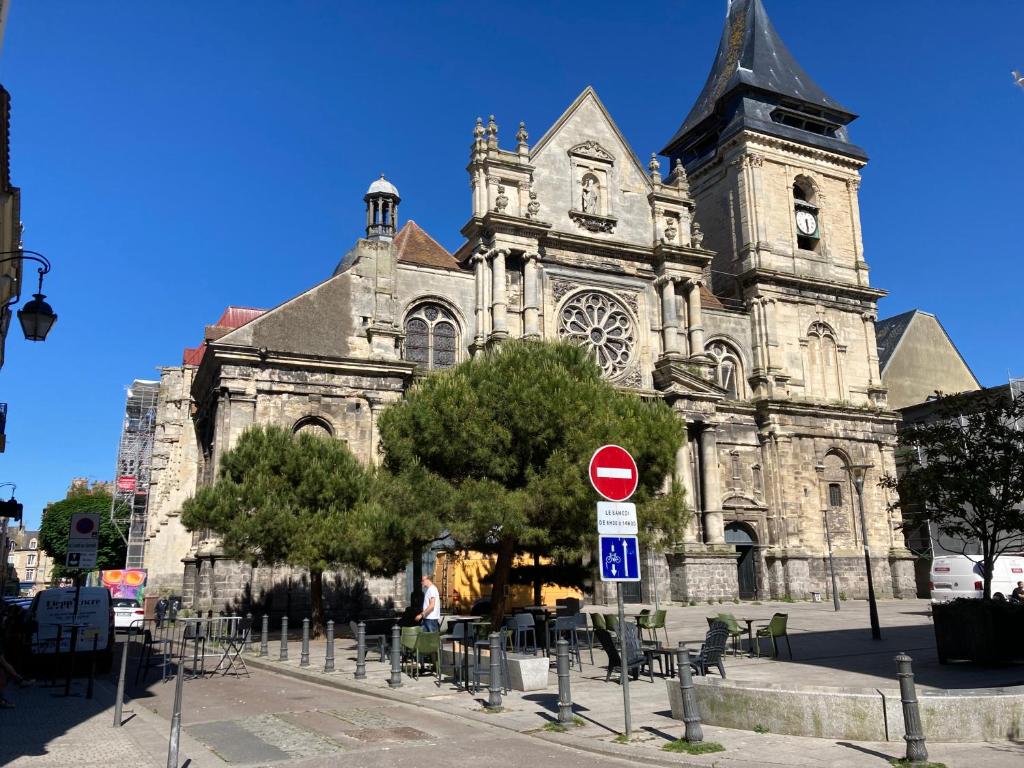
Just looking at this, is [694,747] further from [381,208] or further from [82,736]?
[381,208]

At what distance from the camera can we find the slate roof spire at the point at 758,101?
39406mm

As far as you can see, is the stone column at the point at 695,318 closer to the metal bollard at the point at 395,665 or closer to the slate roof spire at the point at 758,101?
the slate roof spire at the point at 758,101

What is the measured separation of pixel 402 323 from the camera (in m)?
29.9

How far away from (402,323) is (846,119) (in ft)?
87.7

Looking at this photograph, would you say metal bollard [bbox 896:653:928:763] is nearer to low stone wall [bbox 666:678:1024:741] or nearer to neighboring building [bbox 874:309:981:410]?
low stone wall [bbox 666:678:1024:741]

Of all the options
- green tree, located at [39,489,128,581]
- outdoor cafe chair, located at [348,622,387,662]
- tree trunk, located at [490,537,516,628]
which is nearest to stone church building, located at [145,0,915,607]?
outdoor cafe chair, located at [348,622,387,662]

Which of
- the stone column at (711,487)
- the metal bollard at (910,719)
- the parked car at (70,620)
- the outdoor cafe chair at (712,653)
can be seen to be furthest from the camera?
the stone column at (711,487)

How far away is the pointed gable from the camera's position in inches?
1299

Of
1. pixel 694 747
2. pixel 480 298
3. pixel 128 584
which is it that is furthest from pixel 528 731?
pixel 128 584

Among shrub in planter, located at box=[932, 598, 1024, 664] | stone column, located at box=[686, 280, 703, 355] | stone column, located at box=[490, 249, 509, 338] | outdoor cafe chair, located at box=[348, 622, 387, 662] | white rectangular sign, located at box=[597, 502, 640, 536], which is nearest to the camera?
white rectangular sign, located at box=[597, 502, 640, 536]

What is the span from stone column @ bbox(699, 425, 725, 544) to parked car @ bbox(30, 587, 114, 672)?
21615mm

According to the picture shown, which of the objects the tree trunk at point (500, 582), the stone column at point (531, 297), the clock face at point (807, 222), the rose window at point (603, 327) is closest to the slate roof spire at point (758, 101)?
the clock face at point (807, 222)

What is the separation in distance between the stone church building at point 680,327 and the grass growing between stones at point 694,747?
17842 mm

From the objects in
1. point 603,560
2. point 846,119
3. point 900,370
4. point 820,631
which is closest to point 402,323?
point 820,631
